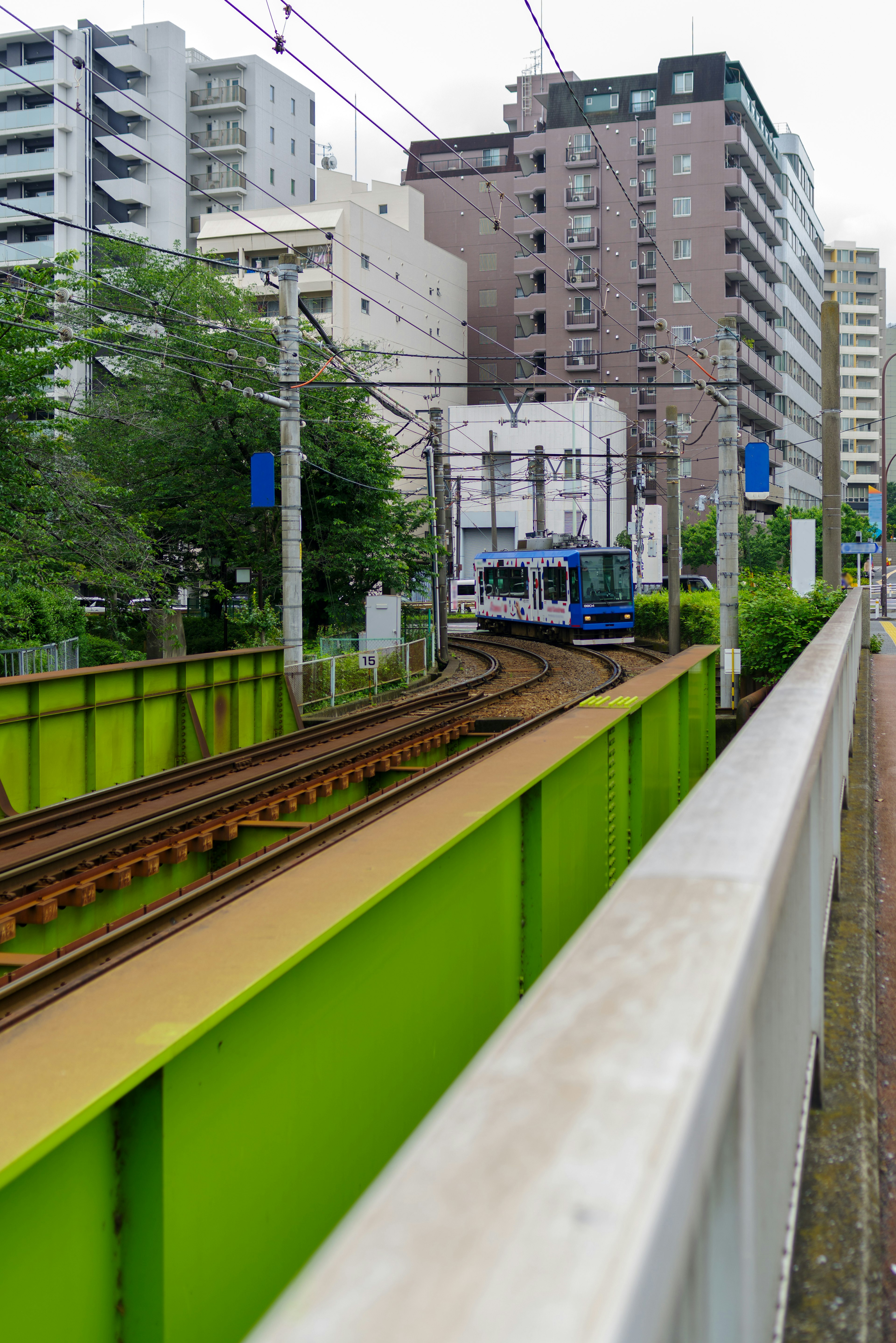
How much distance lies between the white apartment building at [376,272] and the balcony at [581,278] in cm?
757

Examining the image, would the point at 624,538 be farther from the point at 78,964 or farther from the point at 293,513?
Answer: the point at 78,964

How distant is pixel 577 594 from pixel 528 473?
31.2 m

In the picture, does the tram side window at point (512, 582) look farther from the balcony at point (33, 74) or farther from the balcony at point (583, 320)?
the balcony at point (33, 74)

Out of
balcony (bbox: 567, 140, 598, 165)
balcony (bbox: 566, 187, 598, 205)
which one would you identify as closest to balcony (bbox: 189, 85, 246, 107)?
balcony (bbox: 567, 140, 598, 165)

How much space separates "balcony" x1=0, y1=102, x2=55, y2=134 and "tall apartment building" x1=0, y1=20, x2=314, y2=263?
2.6 inches

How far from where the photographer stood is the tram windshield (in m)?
37.9

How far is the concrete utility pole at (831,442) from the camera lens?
23.0 meters

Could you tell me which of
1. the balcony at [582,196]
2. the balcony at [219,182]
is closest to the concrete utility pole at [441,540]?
the balcony at [219,182]

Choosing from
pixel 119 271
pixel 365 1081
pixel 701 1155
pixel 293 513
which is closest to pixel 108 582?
pixel 293 513

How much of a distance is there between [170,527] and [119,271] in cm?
1204

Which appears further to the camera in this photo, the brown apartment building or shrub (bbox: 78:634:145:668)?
the brown apartment building

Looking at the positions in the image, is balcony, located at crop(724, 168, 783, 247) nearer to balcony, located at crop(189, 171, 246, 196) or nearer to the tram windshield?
balcony, located at crop(189, 171, 246, 196)

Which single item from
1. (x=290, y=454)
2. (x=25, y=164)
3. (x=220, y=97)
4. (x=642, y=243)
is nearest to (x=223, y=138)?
(x=220, y=97)

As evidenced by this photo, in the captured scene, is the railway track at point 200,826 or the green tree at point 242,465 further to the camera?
the green tree at point 242,465
